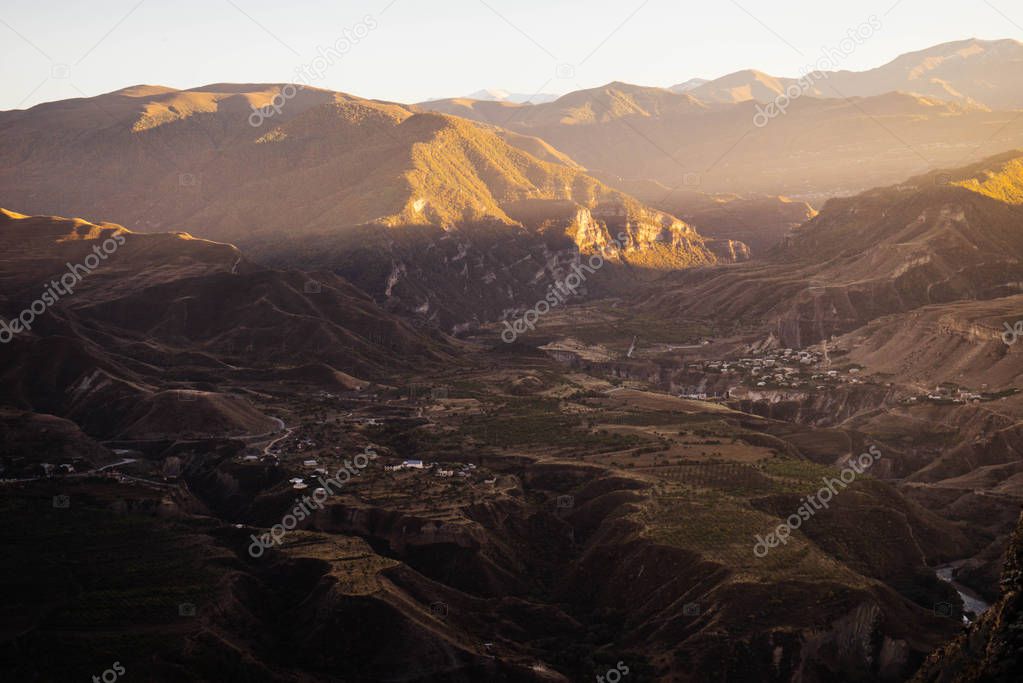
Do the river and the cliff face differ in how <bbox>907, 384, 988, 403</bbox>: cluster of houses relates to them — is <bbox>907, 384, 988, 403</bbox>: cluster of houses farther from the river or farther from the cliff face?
the cliff face

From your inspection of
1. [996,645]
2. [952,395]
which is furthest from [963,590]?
[952,395]

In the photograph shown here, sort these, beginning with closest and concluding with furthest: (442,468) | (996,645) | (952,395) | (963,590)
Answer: (996,645)
(963,590)
(442,468)
(952,395)

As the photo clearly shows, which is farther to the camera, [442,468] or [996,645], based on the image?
[442,468]

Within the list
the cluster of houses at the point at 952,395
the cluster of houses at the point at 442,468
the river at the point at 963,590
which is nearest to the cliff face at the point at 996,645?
the river at the point at 963,590

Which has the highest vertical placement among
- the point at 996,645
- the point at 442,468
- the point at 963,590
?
the point at 996,645

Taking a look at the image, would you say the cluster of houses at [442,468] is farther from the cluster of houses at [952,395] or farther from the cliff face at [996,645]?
the cliff face at [996,645]

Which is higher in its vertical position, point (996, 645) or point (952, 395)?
point (996, 645)

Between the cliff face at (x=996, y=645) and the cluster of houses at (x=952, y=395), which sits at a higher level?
the cliff face at (x=996, y=645)

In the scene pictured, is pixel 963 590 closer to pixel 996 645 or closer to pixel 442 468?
pixel 996 645

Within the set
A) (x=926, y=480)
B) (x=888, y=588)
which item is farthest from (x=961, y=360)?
(x=888, y=588)
